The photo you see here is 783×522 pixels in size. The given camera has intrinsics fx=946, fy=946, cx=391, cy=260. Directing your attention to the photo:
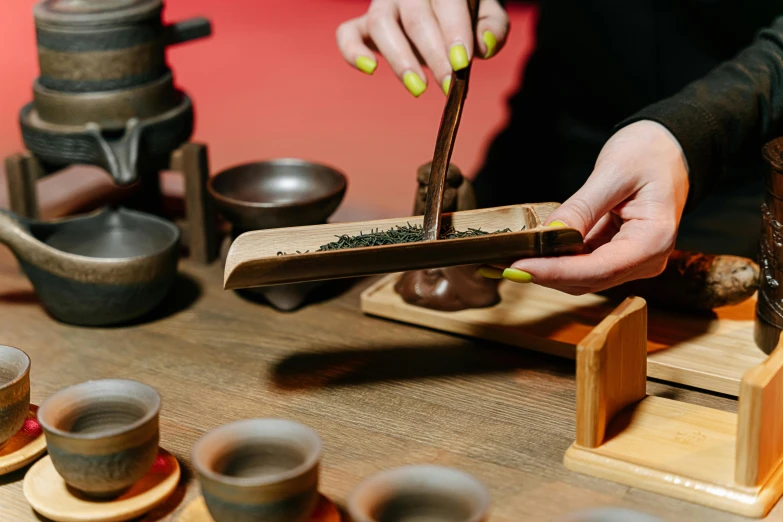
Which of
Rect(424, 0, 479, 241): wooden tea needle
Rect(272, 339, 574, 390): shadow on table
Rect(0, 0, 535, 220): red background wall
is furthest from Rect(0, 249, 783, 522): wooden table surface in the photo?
Rect(0, 0, 535, 220): red background wall

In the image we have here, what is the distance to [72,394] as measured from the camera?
103 centimetres

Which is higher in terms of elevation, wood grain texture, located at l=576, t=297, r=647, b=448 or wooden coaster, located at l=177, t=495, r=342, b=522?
wood grain texture, located at l=576, t=297, r=647, b=448

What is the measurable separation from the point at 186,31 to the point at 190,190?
307 millimetres

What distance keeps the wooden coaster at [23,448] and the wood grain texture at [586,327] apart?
0.54 m

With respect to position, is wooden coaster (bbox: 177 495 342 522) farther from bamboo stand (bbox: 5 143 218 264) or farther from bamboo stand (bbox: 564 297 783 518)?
bamboo stand (bbox: 5 143 218 264)

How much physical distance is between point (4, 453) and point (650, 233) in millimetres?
840

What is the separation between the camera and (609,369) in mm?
1095

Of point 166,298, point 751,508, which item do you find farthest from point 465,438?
point 166,298

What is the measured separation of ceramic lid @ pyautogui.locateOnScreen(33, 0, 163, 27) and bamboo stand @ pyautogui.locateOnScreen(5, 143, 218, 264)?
24 cm

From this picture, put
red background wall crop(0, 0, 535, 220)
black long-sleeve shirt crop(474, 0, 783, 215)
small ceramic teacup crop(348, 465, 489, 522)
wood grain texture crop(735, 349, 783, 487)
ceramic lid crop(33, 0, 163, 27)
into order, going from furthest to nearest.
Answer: red background wall crop(0, 0, 535, 220), black long-sleeve shirt crop(474, 0, 783, 215), ceramic lid crop(33, 0, 163, 27), wood grain texture crop(735, 349, 783, 487), small ceramic teacup crop(348, 465, 489, 522)

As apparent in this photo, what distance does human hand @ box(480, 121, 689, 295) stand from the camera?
117cm

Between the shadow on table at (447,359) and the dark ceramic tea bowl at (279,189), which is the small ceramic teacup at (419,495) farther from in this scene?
the dark ceramic tea bowl at (279,189)

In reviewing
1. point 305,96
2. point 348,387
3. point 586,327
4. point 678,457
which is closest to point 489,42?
point 586,327

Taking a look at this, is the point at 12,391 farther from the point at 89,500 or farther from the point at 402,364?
the point at 402,364
